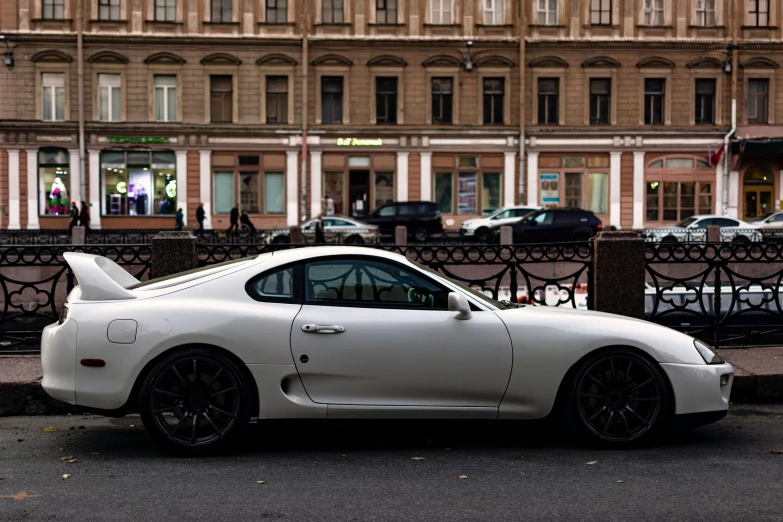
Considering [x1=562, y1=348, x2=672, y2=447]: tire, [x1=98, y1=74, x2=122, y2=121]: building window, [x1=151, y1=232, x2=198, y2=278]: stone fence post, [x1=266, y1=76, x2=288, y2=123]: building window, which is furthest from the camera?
[x1=266, y1=76, x2=288, y2=123]: building window

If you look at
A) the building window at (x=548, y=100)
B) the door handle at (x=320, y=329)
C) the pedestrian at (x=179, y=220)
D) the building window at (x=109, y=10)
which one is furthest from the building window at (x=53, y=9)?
the door handle at (x=320, y=329)

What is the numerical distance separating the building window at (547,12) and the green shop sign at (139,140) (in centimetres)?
1671

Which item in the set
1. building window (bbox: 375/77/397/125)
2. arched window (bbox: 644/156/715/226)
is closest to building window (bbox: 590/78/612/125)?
arched window (bbox: 644/156/715/226)

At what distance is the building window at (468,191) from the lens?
4519 cm

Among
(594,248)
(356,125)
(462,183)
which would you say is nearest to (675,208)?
(462,183)

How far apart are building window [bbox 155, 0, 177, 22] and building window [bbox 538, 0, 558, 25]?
15.5 m

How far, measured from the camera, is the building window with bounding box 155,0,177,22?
143ft

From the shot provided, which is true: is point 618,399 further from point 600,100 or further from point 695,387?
point 600,100

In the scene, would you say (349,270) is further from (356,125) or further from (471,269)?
(356,125)

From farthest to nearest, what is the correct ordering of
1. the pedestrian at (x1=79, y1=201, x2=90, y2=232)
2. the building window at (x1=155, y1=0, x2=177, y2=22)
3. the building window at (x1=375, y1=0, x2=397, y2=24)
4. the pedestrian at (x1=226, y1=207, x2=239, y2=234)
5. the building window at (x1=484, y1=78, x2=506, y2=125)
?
1. the building window at (x1=484, y1=78, x2=506, y2=125)
2. the building window at (x1=375, y1=0, x2=397, y2=24)
3. the building window at (x1=155, y1=0, x2=177, y2=22)
4. the pedestrian at (x1=226, y1=207, x2=239, y2=234)
5. the pedestrian at (x1=79, y1=201, x2=90, y2=232)

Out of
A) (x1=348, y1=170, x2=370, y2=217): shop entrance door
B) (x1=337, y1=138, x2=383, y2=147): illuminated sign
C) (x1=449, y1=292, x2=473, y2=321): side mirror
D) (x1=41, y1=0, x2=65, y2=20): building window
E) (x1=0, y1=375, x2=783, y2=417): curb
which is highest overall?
(x1=41, y1=0, x2=65, y2=20): building window

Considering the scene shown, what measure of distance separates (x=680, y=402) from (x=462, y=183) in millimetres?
38778

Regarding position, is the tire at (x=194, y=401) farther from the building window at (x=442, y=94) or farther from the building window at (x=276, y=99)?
the building window at (x=442, y=94)

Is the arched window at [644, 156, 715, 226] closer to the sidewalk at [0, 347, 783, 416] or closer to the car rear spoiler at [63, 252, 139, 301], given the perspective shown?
the sidewalk at [0, 347, 783, 416]
